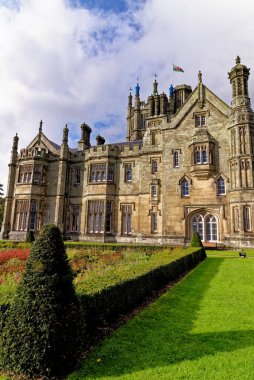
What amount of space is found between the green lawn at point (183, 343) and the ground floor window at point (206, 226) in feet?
58.3

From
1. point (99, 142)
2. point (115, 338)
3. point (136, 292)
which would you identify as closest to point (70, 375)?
point (115, 338)

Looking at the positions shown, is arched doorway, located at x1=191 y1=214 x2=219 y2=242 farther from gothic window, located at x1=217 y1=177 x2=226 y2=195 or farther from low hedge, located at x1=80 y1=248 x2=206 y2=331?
low hedge, located at x1=80 y1=248 x2=206 y2=331

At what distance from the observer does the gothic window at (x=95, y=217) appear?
3111cm

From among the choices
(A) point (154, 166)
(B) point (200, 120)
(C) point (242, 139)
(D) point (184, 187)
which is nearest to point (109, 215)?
(A) point (154, 166)

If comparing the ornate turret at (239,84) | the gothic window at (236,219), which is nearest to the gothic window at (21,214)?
the gothic window at (236,219)

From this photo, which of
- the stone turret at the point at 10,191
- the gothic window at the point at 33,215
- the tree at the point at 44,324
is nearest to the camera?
the tree at the point at 44,324

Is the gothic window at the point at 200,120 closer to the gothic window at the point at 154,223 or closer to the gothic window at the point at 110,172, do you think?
the gothic window at the point at 154,223

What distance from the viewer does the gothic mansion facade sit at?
2552cm

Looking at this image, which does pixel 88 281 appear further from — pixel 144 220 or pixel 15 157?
pixel 15 157

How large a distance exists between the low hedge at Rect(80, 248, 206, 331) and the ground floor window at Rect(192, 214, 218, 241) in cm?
1580

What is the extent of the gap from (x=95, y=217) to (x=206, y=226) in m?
12.5

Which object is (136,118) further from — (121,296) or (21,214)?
(121,296)

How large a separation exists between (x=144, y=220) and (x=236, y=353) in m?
24.2

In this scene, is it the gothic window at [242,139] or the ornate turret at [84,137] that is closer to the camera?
the gothic window at [242,139]
